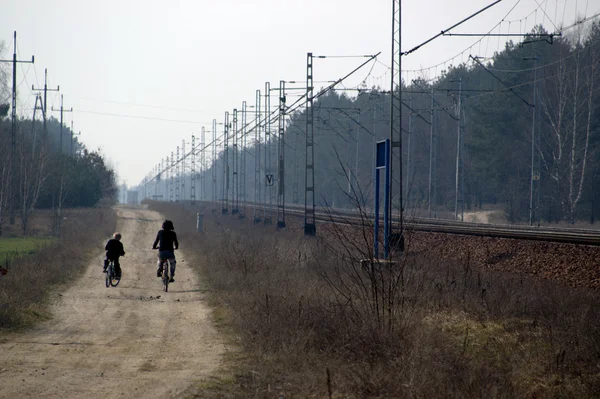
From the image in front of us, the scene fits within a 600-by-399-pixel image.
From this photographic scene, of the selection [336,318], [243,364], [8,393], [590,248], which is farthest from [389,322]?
[590,248]

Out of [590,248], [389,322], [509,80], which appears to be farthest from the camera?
[509,80]

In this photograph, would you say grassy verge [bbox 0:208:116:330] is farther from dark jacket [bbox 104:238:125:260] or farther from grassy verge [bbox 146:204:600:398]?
grassy verge [bbox 146:204:600:398]

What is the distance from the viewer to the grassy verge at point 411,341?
26.2ft

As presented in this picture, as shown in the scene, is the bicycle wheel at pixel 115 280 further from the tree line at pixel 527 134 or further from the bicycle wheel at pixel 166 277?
the tree line at pixel 527 134

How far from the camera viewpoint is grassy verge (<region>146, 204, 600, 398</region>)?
7992mm

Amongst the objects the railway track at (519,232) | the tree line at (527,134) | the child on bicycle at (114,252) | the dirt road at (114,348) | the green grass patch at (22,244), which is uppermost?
the tree line at (527,134)

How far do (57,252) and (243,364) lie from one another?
64.8 ft

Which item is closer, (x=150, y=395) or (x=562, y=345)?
(x=150, y=395)

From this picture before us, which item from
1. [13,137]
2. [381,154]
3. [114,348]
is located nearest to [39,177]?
[13,137]

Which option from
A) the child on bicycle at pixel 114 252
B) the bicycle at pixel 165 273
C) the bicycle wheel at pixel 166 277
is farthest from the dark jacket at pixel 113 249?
the bicycle wheel at pixel 166 277

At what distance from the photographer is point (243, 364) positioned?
379 inches

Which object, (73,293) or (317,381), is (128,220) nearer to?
(73,293)

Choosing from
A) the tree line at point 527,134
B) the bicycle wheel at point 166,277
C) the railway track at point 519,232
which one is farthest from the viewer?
the tree line at point 527,134

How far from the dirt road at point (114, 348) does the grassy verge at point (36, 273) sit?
1.61ft
